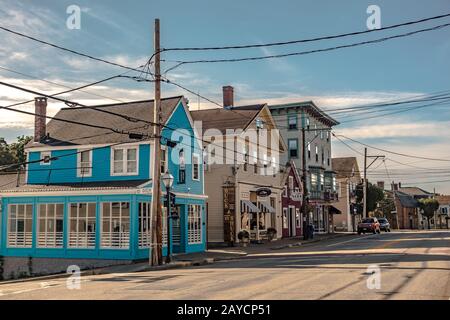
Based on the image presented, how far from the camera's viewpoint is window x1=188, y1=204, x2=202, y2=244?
31.9 meters

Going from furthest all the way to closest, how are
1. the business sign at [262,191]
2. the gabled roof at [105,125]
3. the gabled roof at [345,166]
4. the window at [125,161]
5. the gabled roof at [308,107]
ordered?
the gabled roof at [345,166] < the gabled roof at [308,107] < the business sign at [262,191] < the gabled roof at [105,125] < the window at [125,161]

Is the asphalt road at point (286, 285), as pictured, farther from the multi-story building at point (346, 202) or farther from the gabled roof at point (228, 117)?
the multi-story building at point (346, 202)

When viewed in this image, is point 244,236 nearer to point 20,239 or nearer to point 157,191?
point 20,239

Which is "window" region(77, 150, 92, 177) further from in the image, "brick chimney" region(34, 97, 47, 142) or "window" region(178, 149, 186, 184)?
"window" region(178, 149, 186, 184)

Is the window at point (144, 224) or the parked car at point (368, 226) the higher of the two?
the window at point (144, 224)

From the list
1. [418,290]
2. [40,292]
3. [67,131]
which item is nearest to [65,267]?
[67,131]

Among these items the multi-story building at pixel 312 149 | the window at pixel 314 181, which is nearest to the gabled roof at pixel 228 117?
the multi-story building at pixel 312 149

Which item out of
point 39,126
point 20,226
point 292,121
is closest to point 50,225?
point 20,226

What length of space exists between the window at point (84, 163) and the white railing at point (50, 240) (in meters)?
3.61

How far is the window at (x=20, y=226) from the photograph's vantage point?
29750 mm

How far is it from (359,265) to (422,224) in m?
98.6

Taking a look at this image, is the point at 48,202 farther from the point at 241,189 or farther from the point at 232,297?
the point at 232,297

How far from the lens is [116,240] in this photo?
2723 centimetres

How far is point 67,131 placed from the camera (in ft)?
106
